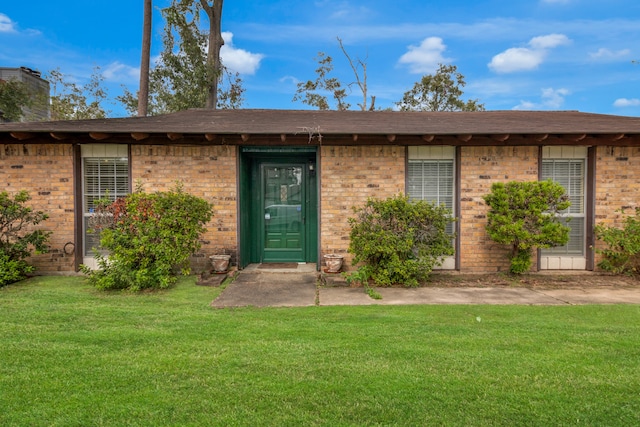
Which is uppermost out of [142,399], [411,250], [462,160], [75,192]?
[462,160]

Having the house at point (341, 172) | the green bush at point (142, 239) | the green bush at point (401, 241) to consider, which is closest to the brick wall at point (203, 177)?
the house at point (341, 172)

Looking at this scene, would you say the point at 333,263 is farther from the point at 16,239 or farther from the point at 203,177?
the point at 16,239

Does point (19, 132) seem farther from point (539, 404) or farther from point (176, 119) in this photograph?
point (539, 404)

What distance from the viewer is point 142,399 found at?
2559mm

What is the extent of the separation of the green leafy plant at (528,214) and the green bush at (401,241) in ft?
3.06

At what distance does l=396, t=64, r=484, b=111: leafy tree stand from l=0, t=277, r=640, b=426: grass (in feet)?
64.3

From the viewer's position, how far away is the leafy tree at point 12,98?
1698 cm

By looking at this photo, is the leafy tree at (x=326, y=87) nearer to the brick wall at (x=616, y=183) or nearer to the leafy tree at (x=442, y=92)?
the leafy tree at (x=442, y=92)

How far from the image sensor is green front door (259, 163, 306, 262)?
26.0 feet

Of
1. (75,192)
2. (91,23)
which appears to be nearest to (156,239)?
(75,192)

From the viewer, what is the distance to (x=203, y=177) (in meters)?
6.98

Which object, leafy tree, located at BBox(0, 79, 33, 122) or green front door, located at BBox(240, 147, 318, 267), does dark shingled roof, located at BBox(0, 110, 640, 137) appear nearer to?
green front door, located at BBox(240, 147, 318, 267)

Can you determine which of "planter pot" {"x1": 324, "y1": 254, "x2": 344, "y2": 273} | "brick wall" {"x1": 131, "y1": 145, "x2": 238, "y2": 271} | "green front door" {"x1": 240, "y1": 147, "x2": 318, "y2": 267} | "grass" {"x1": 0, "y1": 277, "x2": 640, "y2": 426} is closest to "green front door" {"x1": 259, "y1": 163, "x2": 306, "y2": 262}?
"green front door" {"x1": 240, "y1": 147, "x2": 318, "y2": 267}

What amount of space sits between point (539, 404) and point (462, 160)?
5177mm
